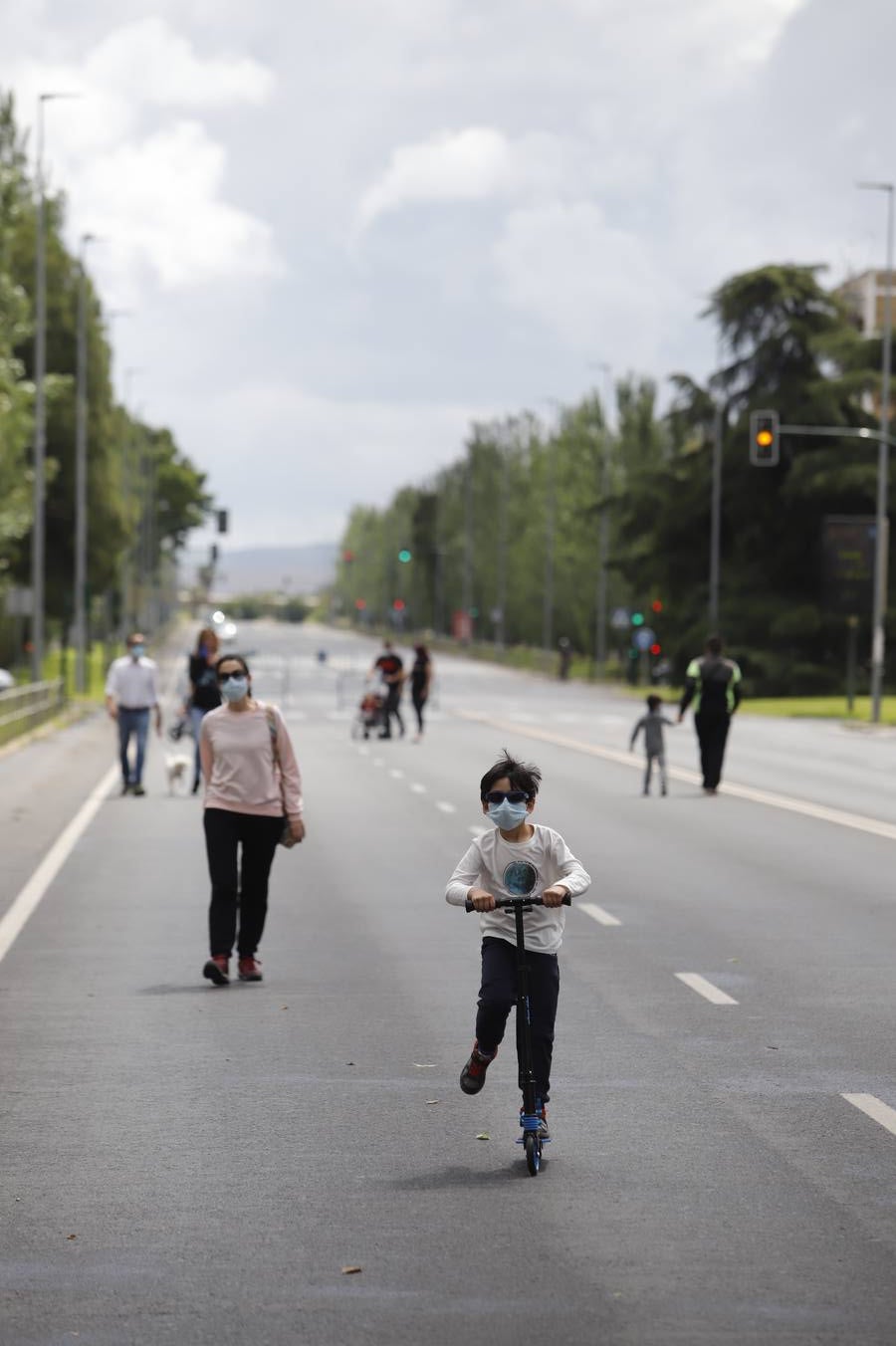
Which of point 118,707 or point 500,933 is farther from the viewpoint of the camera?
point 118,707

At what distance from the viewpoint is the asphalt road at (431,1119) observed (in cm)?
619

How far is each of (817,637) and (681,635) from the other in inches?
168

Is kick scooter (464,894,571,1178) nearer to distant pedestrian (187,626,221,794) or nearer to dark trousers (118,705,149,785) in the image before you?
distant pedestrian (187,626,221,794)

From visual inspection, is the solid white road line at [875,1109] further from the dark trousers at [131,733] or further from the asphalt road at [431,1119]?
the dark trousers at [131,733]

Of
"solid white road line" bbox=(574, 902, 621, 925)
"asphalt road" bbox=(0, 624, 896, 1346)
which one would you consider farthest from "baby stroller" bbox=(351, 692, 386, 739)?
"solid white road line" bbox=(574, 902, 621, 925)

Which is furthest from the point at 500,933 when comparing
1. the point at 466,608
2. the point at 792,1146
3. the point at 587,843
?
the point at 466,608

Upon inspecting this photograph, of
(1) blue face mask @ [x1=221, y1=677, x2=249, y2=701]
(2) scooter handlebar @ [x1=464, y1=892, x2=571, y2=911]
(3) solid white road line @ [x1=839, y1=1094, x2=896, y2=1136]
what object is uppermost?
(1) blue face mask @ [x1=221, y1=677, x2=249, y2=701]

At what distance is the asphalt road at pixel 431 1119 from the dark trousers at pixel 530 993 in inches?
15.8

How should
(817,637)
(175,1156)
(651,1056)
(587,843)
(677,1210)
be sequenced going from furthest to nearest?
(817,637)
(587,843)
(651,1056)
(175,1156)
(677,1210)

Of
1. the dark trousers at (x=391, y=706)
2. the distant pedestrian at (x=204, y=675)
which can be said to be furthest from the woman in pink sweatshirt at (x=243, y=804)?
the dark trousers at (x=391, y=706)

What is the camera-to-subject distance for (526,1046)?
309 inches

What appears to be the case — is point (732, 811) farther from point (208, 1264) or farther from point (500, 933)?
point (208, 1264)

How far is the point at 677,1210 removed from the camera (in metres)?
7.19

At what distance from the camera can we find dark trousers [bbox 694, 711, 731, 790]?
27.5 m
